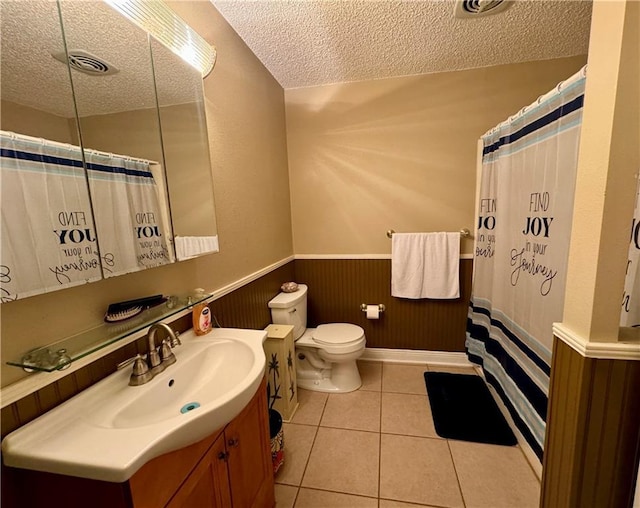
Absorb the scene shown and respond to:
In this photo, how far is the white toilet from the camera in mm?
1971

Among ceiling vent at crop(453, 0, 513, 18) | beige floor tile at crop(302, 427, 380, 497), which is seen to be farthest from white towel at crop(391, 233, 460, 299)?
ceiling vent at crop(453, 0, 513, 18)

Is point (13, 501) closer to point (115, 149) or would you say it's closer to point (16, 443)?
point (16, 443)

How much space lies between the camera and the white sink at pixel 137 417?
0.57 m

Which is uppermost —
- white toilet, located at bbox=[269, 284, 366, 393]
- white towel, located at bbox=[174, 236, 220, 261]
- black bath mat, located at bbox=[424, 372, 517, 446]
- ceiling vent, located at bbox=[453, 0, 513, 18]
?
ceiling vent, located at bbox=[453, 0, 513, 18]

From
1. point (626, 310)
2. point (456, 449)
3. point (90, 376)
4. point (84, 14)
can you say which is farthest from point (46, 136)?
point (456, 449)

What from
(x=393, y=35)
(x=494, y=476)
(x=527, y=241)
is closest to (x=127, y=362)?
(x=494, y=476)

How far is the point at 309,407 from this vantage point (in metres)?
1.91

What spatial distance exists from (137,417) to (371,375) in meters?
1.85

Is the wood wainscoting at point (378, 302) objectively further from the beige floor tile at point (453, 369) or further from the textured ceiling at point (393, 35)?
the textured ceiling at point (393, 35)

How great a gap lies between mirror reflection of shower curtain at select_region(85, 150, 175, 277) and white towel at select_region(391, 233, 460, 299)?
1739 mm

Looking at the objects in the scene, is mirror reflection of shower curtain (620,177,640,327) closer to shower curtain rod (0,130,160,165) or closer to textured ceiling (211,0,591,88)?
textured ceiling (211,0,591,88)

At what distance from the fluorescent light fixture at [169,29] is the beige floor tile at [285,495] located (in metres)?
2.04

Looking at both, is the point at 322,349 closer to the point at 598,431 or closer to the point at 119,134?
the point at 598,431

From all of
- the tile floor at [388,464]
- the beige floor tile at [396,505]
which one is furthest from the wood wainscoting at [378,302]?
the beige floor tile at [396,505]
